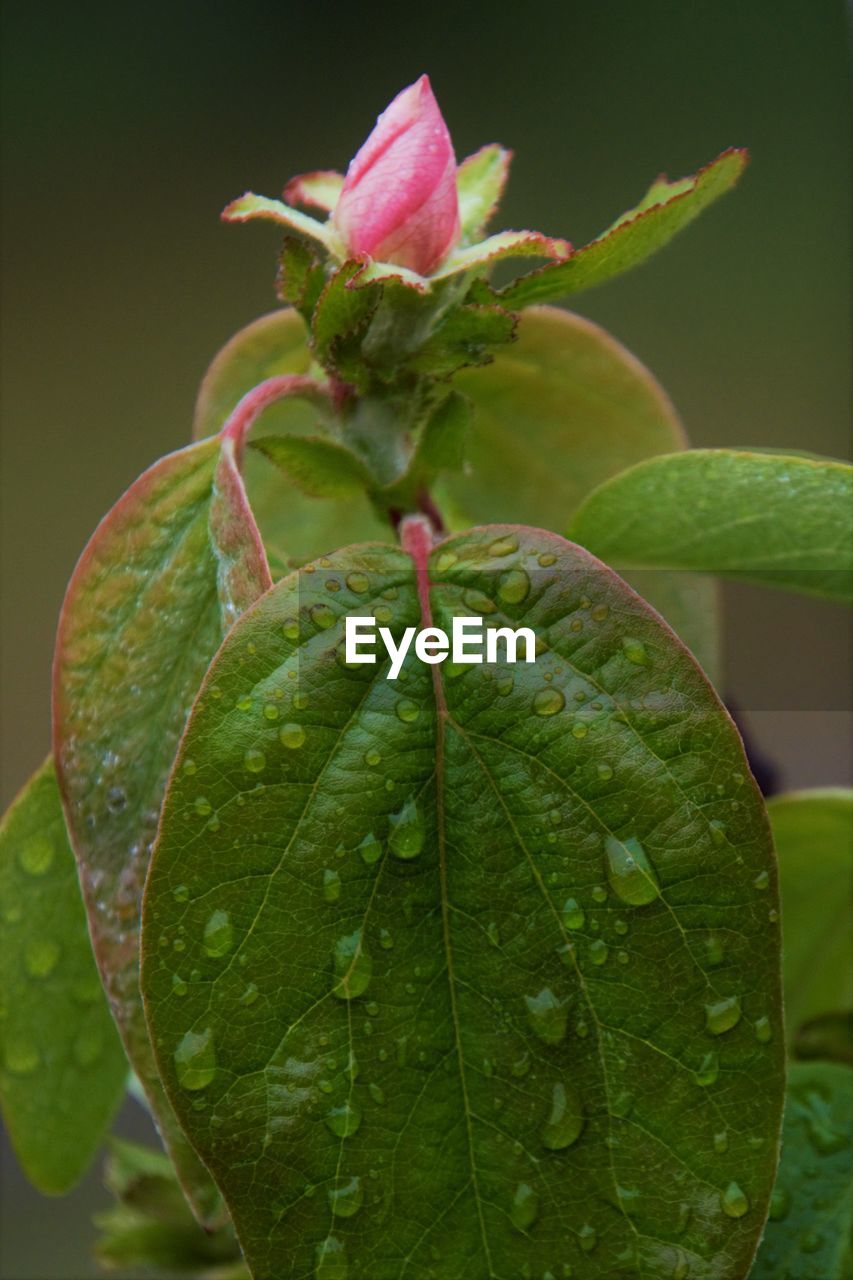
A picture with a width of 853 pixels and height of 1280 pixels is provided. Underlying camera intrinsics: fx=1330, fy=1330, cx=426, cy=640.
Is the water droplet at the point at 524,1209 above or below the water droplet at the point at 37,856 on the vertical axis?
below

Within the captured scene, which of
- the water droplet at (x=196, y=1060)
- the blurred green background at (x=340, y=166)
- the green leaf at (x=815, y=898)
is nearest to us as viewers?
the water droplet at (x=196, y=1060)

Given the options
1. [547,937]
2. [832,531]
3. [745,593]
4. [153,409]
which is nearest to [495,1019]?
[547,937]

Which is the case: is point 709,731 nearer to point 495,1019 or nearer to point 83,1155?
point 495,1019

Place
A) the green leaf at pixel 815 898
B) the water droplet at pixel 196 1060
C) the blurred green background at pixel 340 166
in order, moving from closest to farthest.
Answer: the water droplet at pixel 196 1060, the green leaf at pixel 815 898, the blurred green background at pixel 340 166

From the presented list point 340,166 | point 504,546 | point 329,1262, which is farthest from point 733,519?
point 340,166

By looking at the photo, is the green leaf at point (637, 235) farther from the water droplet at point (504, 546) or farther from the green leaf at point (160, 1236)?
the green leaf at point (160, 1236)

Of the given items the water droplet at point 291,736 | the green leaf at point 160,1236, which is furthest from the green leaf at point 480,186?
the green leaf at point 160,1236
